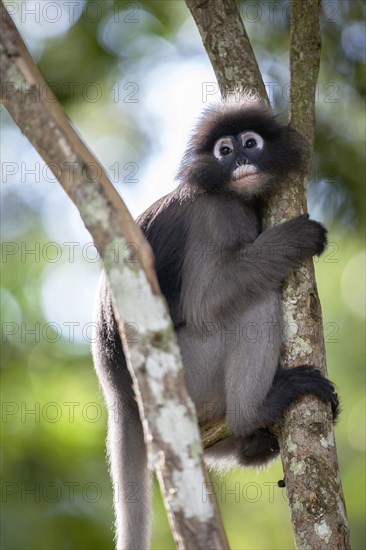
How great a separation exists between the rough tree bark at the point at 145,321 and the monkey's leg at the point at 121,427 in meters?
1.99

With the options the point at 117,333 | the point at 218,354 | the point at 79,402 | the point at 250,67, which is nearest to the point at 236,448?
the point at 218,354

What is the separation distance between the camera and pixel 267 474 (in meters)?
9.45

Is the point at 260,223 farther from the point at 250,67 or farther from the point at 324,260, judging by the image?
the point at 324,260

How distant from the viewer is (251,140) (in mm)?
6020

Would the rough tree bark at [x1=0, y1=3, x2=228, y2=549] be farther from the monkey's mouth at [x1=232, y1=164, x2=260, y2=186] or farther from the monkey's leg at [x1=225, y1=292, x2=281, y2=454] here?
the monkey's mouth at [x1=232, y1=164, x2=260, y2=186]

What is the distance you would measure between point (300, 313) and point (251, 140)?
1.49 m

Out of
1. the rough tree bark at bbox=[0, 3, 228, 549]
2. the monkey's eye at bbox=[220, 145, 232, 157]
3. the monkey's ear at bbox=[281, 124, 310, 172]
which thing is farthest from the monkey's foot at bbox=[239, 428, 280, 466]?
the rough tree bark at bbox=[0, 3, 228, 549]

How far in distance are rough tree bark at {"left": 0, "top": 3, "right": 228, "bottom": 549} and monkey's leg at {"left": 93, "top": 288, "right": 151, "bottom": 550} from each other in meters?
1.99

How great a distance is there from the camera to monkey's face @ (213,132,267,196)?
18.9 ft

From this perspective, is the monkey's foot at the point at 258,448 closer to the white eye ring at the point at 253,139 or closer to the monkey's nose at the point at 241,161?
the monkey's nose at the point at 241,161

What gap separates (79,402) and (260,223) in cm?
430

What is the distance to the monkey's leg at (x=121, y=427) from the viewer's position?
539cm

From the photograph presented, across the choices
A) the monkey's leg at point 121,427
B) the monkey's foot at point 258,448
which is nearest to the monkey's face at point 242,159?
the monkey's leg at point 121,427

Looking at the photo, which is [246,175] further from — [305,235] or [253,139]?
[305,235]
